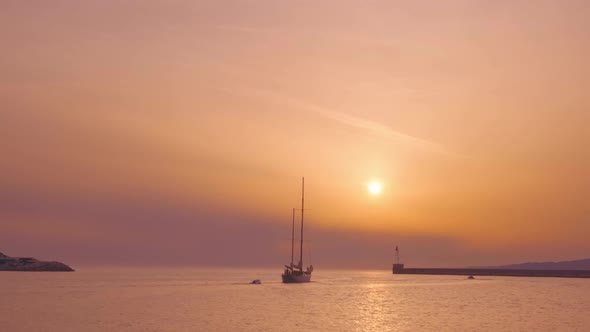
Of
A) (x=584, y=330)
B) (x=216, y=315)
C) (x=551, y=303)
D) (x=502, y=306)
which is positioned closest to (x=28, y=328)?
(x=216, y=315)

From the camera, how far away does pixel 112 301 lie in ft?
292

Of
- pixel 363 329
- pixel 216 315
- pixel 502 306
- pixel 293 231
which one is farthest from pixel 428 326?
pixel 293 231

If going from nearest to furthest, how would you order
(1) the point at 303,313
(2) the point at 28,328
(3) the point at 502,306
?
(2) the point at 28,328 < (1) the point at 303,313 < (3) the point at 502,306

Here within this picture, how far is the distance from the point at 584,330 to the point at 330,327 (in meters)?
23.7

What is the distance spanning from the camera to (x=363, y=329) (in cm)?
5716

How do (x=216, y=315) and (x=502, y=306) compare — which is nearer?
(x=216, y=315)

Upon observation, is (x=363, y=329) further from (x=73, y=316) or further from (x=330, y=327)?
(x=73, y=316)

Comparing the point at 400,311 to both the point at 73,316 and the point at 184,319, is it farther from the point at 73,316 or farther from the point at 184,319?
the point at 73,316

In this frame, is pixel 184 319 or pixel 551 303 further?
pixel 551 303

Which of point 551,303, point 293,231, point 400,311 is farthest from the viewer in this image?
point 293,231

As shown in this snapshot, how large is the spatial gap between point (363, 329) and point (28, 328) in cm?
2944

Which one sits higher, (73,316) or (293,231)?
(293,231)

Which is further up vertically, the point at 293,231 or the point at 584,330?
the point at 293,231

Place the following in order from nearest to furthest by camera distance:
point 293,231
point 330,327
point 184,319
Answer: point 330,327 < point 184,319 < point 293,231
